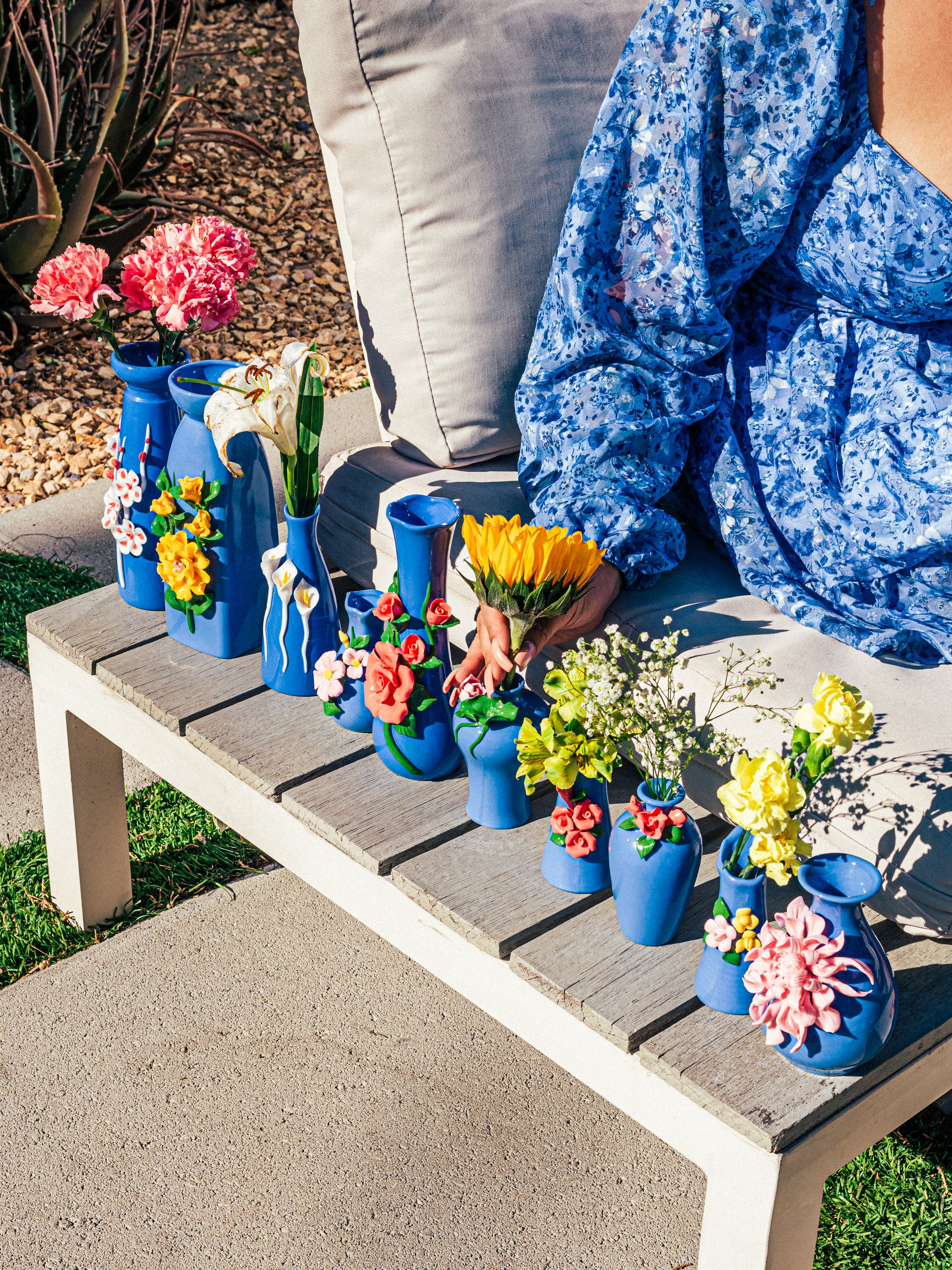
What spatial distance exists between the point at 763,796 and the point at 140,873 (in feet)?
4.37

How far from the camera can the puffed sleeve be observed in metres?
1.53

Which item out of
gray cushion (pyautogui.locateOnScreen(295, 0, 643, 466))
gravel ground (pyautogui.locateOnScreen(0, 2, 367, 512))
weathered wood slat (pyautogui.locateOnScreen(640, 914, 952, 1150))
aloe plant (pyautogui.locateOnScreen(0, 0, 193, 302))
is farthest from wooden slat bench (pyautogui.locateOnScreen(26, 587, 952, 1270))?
aloe plant (pyautogui.locateOnScreen(0, 0, 193, 302))

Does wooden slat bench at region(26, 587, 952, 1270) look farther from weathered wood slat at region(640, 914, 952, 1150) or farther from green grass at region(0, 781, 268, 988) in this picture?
green grass at region(0, 781, 268, 988)

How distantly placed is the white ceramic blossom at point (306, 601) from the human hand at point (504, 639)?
219mm

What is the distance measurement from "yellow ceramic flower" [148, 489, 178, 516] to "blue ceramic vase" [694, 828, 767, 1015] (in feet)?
2.66

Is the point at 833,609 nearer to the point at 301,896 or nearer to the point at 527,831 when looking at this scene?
the point at 527,831

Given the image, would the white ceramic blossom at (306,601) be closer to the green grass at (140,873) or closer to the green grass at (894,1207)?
the green grass at (140,873)

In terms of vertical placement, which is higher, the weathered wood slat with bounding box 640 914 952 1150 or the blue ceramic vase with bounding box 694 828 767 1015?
the blue ceramic vase with bounding box 694 828 767 1015

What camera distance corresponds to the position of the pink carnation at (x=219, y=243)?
62.9 inches

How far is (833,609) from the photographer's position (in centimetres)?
162

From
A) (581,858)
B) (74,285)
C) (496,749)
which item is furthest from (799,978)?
(74,285)

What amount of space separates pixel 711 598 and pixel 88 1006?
1.09 meters

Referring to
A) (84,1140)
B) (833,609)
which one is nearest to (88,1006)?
(84,1140)

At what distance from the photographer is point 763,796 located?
1066mm
